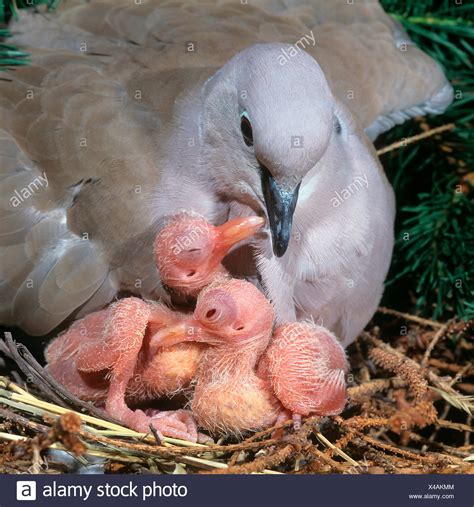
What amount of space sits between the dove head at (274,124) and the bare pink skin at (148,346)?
4.9 inches

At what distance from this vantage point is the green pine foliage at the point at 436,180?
2895 millimetres

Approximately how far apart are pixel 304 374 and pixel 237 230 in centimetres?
41

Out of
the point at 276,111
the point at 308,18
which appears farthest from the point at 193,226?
the point at 308,18

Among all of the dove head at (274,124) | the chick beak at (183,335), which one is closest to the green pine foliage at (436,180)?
the dove head at (274,124)

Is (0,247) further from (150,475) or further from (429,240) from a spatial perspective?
(429,240)

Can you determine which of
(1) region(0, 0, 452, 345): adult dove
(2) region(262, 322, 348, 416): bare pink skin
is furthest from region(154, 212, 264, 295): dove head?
(2) region(262, 322, 348, 416): bare pink skin

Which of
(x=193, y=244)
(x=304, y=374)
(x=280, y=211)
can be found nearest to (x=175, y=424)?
(x=304, y=374)

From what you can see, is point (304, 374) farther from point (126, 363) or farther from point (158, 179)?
point (158, 179)

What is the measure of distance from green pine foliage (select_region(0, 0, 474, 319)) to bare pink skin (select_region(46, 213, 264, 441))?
839 millimetres

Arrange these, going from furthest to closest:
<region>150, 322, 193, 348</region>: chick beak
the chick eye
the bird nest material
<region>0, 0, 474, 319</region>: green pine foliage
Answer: <region>0, 0, 474, 319</region>: green pine foliage → <region>150, 322, 193, 348</region>: chick beak → the chick eye → the bird nest material

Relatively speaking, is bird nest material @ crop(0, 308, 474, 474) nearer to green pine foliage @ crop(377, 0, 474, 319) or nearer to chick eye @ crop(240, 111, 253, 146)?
green pine foliage @ crop(377, 0, 474, 319)

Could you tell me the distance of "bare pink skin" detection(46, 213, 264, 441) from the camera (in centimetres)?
228

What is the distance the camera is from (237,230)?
2.26 meters

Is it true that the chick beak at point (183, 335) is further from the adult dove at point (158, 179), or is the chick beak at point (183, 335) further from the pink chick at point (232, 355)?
the adult dove at point (158, 179)
